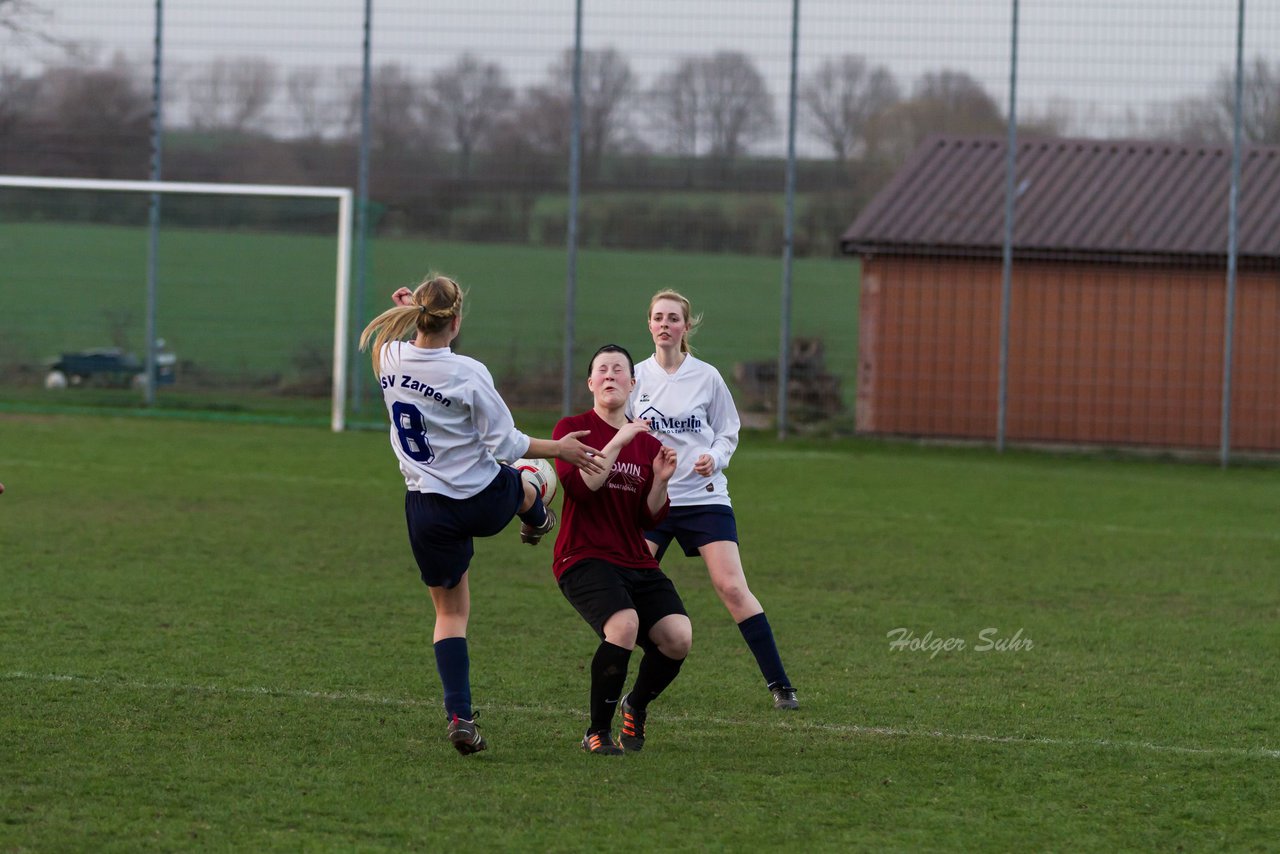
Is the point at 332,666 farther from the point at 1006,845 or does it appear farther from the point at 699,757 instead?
the point at 1006,845

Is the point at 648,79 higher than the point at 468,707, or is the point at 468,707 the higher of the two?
the point at 648,79

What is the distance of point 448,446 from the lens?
204 inches

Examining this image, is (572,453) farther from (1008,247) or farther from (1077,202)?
(1077,202)

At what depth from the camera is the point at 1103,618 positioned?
813 cm

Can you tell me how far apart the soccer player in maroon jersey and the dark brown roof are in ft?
42.0

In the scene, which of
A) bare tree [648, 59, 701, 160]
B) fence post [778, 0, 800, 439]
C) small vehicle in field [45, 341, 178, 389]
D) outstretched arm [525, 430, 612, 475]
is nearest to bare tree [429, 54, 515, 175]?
bare tree [648, 59, 701, 160]

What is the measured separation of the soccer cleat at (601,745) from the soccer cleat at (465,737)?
37 cm

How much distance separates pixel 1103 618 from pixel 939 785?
345cm

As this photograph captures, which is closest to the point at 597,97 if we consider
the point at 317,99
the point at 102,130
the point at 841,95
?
the point at 841,95

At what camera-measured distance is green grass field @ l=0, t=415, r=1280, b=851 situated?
14.9 ft

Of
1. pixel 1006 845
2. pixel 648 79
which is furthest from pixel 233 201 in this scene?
pixel 1006 845

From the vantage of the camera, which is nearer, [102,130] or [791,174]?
[791,174]

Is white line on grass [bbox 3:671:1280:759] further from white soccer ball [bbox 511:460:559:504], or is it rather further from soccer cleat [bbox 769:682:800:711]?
white soccer ball [bbox 511:460:559:504]

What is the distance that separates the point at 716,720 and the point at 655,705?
0.32m
